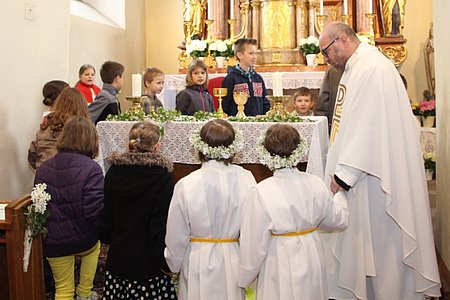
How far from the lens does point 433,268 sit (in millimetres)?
3674

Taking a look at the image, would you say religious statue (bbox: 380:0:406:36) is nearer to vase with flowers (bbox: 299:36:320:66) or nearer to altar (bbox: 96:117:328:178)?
vase with flowers (bbox: 299:36:320:66)

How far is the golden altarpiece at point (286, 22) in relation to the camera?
30.0 ft

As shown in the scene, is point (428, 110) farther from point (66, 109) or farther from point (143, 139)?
point (143, 139)

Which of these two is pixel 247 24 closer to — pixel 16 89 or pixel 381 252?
pixel 16 89

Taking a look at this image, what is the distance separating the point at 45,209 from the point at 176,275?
0.97 metres

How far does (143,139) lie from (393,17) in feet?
24.1

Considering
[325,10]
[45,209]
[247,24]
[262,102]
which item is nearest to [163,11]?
[247,24]

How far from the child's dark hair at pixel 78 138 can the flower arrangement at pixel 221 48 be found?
5.43 m

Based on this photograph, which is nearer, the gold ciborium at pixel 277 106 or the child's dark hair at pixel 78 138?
the child's dark hair at pixel 78 138

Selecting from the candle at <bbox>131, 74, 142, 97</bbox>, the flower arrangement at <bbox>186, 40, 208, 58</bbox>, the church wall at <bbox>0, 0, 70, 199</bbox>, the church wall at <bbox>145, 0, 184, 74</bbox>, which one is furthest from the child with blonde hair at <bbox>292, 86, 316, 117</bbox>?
the church wall at <bbox>145, 0, 184, 74</bbox>

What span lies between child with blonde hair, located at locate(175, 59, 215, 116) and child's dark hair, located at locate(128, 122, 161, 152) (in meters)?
2.32

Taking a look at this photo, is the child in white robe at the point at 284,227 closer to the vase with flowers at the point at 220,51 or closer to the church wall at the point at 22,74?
the church wall at the point at 22,74

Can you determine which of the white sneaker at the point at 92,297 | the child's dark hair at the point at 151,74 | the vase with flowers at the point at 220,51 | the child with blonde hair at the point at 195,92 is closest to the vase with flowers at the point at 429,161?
the child with blonde hair at the point at 195,92

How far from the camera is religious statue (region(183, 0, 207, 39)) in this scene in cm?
988
